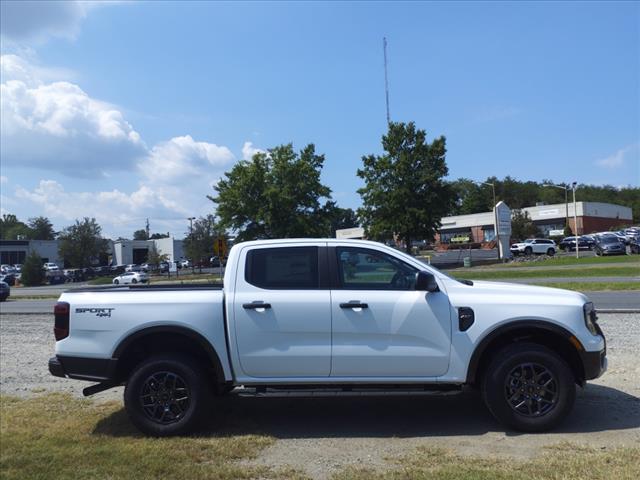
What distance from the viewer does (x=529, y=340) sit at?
18.9 feet

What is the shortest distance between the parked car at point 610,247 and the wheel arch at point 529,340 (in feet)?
159

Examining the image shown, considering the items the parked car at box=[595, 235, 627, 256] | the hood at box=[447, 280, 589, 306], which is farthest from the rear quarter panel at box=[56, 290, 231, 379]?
the parked car at box=[595, 235, 627, 256]

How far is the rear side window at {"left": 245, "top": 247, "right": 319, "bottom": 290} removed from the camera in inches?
228

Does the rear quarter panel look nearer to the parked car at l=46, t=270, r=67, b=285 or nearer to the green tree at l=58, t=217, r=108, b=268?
the parked car at l=46, t=270, r=67, b=285

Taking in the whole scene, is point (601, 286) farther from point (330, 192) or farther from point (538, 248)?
point (538, 248)

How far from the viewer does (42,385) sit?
27.0ft

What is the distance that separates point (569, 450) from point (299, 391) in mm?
2431

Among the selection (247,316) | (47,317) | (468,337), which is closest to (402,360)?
(468,337)

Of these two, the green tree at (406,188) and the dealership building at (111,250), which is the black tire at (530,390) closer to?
the green tree at (406,188)

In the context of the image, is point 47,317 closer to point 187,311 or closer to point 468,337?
point 187,311

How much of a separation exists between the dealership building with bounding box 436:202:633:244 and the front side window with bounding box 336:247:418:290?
88.1 meters

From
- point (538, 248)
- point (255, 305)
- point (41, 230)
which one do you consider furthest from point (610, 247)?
point (41, 230)

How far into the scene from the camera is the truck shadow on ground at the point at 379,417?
5.74 metres

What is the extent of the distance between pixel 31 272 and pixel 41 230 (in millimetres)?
102156
